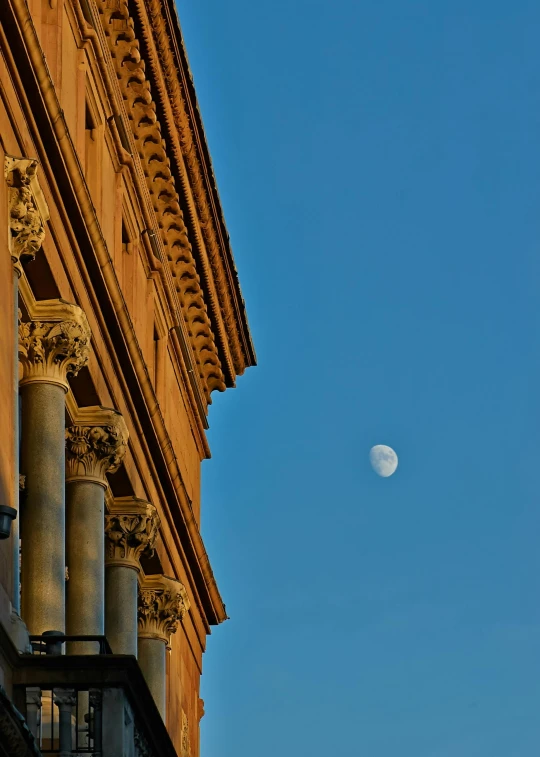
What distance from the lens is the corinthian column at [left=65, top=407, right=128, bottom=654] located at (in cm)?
3788

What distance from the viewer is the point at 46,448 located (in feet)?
112

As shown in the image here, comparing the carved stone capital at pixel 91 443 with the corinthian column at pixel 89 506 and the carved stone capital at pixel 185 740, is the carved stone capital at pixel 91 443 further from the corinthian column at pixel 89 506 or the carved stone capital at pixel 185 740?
the carved stone capital at pixel 185 740

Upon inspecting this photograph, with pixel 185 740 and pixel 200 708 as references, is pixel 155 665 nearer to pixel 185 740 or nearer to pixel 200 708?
pixel 185 740

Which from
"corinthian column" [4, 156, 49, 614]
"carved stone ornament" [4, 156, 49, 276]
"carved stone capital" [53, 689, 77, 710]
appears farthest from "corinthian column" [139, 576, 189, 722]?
"carved stone capital" [53, 689, 77, 710]

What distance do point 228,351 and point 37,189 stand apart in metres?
23.6

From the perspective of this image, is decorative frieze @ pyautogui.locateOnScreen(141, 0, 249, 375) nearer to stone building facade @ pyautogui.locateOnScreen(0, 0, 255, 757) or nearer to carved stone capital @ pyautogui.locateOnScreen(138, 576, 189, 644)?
stone building facade @ pyautogui.locateOnScreen(0, 0, 255, 757)

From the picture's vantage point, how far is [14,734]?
25266 millimetres

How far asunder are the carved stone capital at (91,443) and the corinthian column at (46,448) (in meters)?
3.15

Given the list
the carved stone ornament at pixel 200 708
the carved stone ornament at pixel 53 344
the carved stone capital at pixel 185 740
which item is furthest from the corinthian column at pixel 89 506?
the carved stone ornament at pixel 200 708

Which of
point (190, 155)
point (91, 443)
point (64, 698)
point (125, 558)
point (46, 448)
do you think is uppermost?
point (190, 155)

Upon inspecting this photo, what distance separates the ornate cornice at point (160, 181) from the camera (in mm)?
43219

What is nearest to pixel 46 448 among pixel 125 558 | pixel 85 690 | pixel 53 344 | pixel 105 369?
pixel 53 344

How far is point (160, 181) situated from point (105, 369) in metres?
9.04

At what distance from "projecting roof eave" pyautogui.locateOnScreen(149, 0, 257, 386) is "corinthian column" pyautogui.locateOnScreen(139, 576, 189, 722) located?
327 inches
